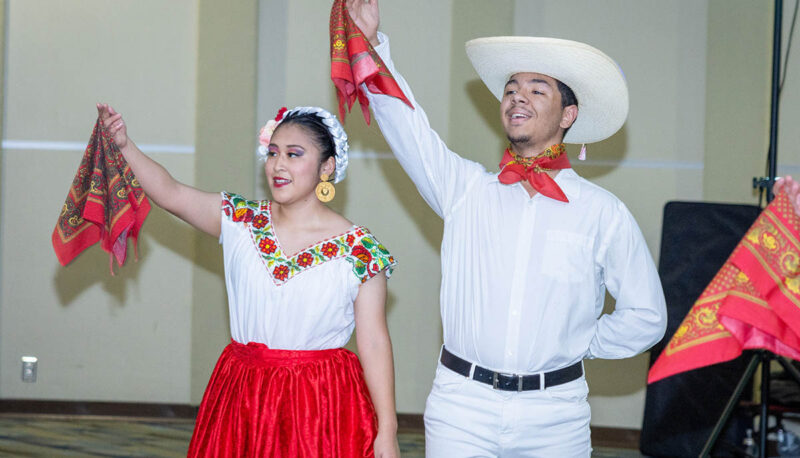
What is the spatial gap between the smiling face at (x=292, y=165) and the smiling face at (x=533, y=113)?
1.84 ft

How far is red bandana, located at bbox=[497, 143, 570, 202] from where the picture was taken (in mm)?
2439

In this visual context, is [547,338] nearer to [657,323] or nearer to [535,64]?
[657,323]

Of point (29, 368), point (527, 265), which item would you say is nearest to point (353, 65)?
point (527, 265)

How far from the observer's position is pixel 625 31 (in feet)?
16.4

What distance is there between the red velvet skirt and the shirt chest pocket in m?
0.64

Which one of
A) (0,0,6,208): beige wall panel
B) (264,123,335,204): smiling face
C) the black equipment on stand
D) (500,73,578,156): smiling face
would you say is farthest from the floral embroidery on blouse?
(0,0,6,208): beige wall panel

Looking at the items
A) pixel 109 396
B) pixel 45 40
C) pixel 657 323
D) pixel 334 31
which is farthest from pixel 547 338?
pixel 45 40

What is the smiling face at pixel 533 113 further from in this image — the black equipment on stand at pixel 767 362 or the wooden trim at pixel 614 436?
the wooden trim at pixel 614 436

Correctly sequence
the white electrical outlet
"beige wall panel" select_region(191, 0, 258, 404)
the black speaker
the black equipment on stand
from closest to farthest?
1. the black equipment on stand
2. the black speaker
3. "beige wall panel" select_region(191, 0, 258, 404)
4. the white electrical outlet

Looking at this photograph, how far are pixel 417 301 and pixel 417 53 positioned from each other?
1.45 metres

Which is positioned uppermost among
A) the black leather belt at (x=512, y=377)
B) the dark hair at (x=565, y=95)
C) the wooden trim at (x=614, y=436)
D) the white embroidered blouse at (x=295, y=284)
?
the dark hair at (x=565, y=95)

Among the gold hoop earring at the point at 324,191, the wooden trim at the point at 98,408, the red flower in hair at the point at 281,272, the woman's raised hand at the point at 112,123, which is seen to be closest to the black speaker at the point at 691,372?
the gold hoop earring at the point at 324,191

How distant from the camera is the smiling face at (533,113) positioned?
8.16 feet

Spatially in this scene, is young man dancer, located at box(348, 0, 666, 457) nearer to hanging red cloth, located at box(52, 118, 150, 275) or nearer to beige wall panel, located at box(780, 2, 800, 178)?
hanging red cloth, located at box(52, 118, 150, 275)
